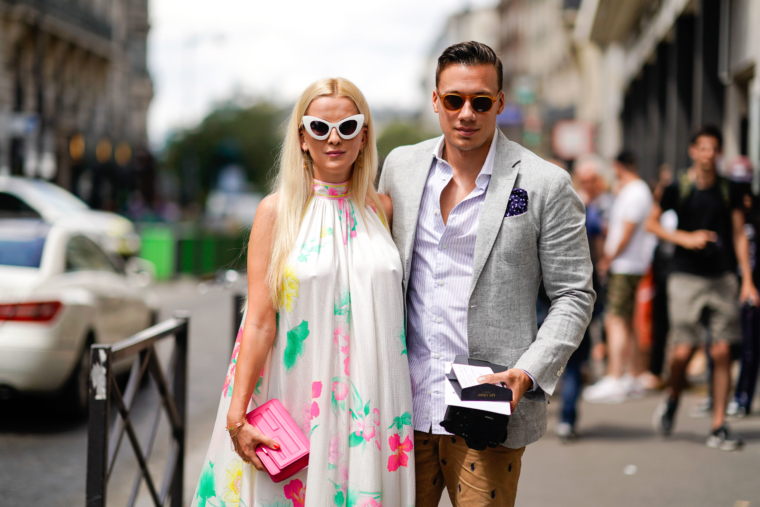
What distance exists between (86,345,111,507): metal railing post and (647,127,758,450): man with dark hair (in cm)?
401

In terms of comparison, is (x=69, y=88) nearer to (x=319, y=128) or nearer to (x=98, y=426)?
(x=98, y=426)

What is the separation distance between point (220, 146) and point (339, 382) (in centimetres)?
4988

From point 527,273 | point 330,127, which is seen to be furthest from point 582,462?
point 330,127

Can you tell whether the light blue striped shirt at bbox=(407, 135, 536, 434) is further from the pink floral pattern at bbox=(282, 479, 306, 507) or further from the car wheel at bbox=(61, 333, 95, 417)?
the car wheel at bbox=(61, 333, 95, 417)

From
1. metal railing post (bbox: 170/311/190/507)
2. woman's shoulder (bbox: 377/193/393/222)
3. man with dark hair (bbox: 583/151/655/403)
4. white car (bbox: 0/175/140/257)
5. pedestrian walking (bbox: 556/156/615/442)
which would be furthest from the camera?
white car (bbox: 0/175/140/257)

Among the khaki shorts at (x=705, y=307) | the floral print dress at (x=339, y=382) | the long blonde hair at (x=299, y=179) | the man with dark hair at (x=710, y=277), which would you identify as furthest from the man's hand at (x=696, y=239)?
the floral print dress at (x=339, y=382)

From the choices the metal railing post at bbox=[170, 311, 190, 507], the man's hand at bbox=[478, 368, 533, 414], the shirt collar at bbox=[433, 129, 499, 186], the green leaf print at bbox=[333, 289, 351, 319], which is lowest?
the metal railing post at bbox=[170, 311, 190, 507]

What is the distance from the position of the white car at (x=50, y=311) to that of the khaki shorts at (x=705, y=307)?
4.51 metres

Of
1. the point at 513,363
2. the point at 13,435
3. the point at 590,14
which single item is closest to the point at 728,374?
the point at 513,363

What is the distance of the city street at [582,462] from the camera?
4629mm

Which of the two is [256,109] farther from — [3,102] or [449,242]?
[449,242]

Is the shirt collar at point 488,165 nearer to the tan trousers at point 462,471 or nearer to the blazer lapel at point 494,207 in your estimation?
the blazer lapel at point 494,207

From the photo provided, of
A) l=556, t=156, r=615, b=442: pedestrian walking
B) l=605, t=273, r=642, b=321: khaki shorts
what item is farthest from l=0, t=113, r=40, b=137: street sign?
l=605, t=273, r=642, b=321: khaki shorts

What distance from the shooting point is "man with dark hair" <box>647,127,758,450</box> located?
547cm
